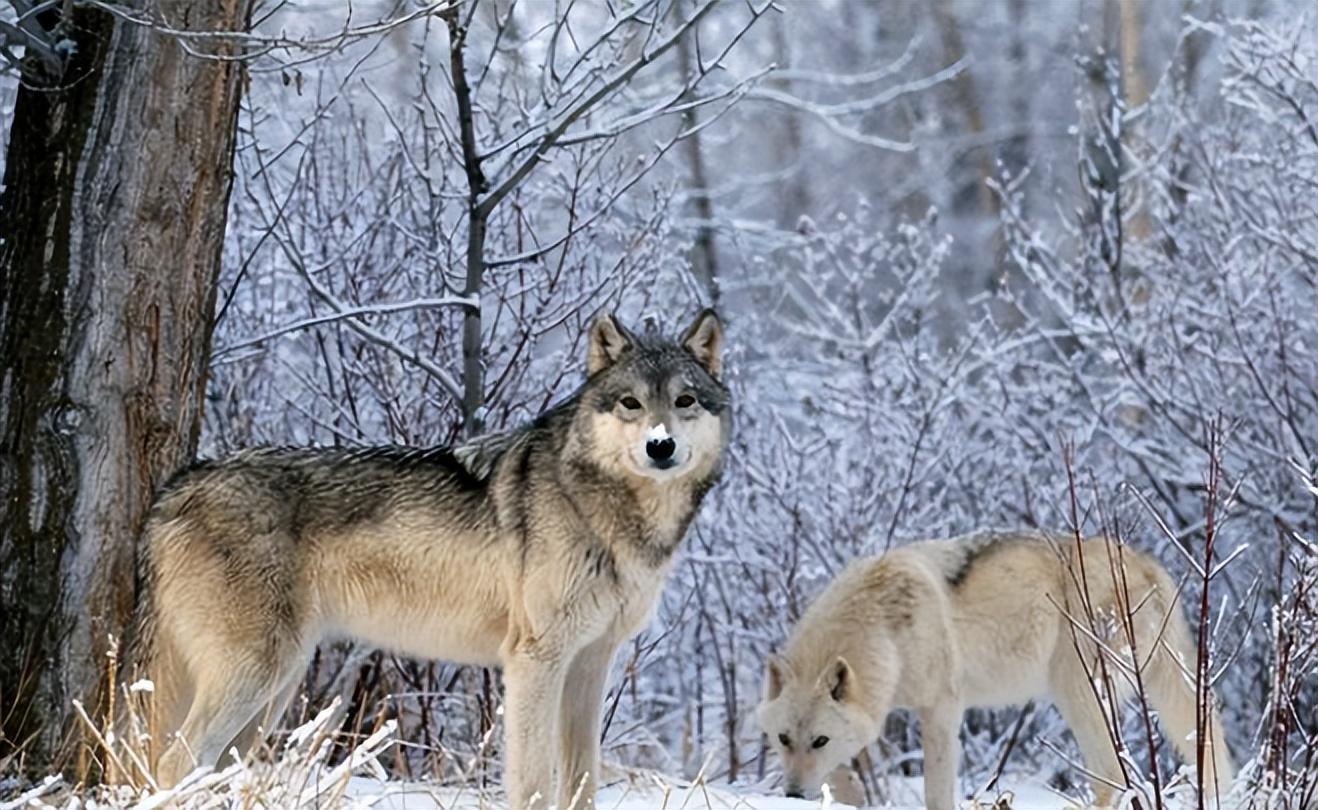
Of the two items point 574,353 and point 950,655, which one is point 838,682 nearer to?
point 950,655

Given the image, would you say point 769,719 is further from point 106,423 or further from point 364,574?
point 106,423

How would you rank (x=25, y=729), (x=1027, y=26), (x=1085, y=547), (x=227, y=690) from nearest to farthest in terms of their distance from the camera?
(x=227, y=690) → (x=25, y=729) → (x=1085, y=547) → (x=1027, y=26)

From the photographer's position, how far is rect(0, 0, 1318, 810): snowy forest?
599 cm

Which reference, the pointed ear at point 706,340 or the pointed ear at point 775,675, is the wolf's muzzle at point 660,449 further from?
the pointed ear at point 775,675

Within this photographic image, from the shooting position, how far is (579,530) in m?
5.66

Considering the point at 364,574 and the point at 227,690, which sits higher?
the point at 364,574

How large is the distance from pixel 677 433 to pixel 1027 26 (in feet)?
65.8

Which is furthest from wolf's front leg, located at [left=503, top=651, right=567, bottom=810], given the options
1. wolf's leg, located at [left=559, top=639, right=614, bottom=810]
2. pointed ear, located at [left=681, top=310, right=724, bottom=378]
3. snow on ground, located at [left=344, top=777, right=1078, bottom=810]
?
pointed ear, located at [left=681, top=310, right=724, bottom=378]

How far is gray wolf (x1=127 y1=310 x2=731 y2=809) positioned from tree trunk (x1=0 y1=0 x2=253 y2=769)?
0.42 meters

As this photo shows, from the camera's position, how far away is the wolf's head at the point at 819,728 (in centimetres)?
761

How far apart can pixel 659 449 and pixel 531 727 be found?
982 mm

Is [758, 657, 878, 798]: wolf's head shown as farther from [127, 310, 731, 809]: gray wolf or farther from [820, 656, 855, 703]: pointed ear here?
[127, 310, 731, 809]: gray wolf

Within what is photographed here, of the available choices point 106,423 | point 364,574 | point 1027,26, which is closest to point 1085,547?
point 364,574

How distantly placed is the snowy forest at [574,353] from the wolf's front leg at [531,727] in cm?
19
